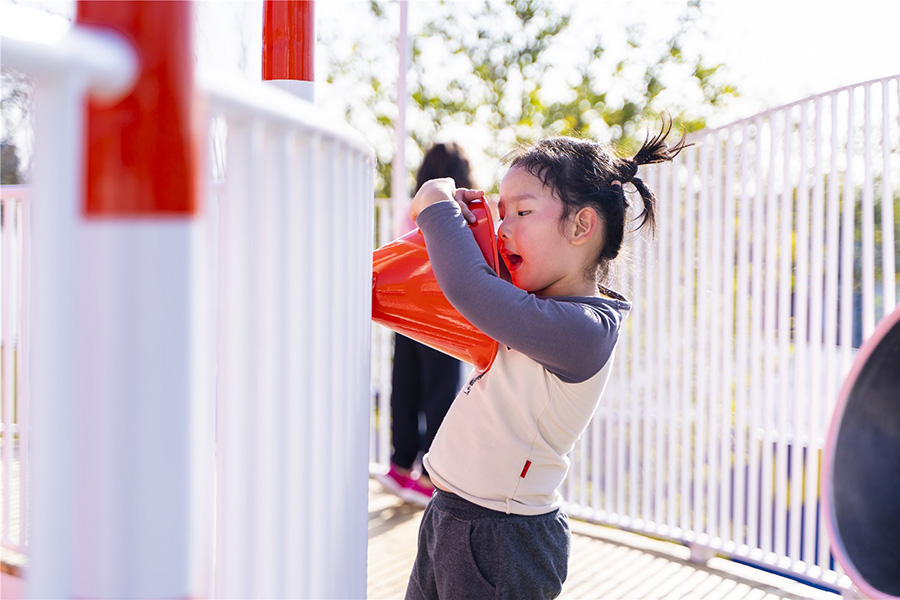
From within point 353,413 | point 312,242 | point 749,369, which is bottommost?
point 749,369

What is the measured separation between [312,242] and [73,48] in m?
0.34

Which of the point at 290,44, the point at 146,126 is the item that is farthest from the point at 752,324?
the point at 146,126

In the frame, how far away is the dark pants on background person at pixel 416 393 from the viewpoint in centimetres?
339

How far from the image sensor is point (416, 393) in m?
3.58

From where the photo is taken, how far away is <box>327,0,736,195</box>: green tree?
835cm

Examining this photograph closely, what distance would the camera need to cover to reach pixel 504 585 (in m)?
1.34

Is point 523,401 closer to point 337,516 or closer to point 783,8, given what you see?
point 337,516

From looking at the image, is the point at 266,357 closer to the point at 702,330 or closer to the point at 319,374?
the point at 319,374

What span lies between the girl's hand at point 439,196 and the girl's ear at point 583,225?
178 mm

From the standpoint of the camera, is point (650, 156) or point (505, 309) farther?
point (650, 156)

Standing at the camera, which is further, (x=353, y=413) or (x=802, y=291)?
(x=802, y=291)

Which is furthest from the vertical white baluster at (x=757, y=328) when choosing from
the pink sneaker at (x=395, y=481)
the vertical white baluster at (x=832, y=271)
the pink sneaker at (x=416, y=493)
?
the pink sneaker at (x=395, y=481)

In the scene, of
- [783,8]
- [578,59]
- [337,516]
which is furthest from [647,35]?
[337,516]

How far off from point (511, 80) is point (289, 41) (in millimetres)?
7614
